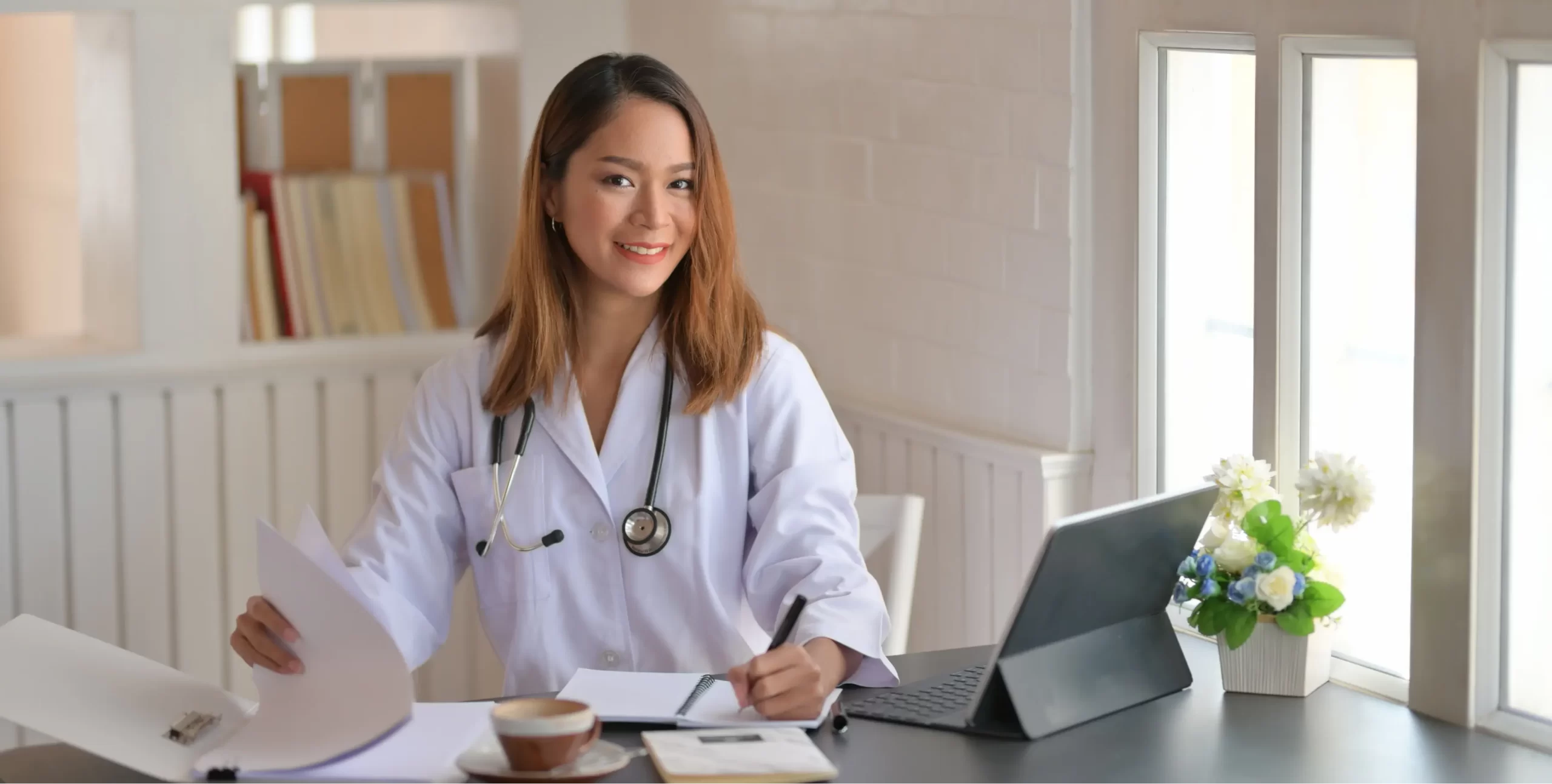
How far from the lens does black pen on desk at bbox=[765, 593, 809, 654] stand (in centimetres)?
180

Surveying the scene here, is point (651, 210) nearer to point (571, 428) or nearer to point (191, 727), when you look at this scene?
point (571, 428)

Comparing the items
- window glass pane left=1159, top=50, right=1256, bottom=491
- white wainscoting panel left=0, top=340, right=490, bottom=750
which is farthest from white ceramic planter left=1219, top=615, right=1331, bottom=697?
white wainscoting panel left=0, top=340, right=490, bottom=750

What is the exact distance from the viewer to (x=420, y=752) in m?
1.69

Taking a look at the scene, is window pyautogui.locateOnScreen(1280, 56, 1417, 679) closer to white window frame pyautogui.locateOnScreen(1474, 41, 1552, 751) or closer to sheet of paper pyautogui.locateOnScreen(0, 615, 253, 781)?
white window frame pyautogui.locateOnScreen(1474, 41, 1552, 751)

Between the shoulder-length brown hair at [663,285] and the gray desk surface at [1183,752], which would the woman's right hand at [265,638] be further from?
the shoulder-length brown hair at [663,285]

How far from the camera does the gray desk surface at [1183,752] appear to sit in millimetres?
1670

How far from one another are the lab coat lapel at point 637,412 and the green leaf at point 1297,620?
748 millimetres

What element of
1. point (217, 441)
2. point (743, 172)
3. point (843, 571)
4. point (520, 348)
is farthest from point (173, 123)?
point (843, 571)

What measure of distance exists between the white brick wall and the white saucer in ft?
3.71

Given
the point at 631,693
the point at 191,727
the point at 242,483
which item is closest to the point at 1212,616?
the point at 631,693

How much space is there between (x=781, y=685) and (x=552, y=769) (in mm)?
273

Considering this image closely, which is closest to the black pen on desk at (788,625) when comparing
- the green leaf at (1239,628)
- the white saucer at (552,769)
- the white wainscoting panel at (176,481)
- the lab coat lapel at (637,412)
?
the white saucer at (552,769)

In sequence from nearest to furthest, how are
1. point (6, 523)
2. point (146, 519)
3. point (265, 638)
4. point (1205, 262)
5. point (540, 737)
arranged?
point (540, 737)
point (265, 638)
point (1205, 262)
point (6, 523)
point (146, 519)

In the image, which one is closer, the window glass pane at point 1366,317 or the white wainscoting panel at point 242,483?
the window glass pane at point 1366,317
